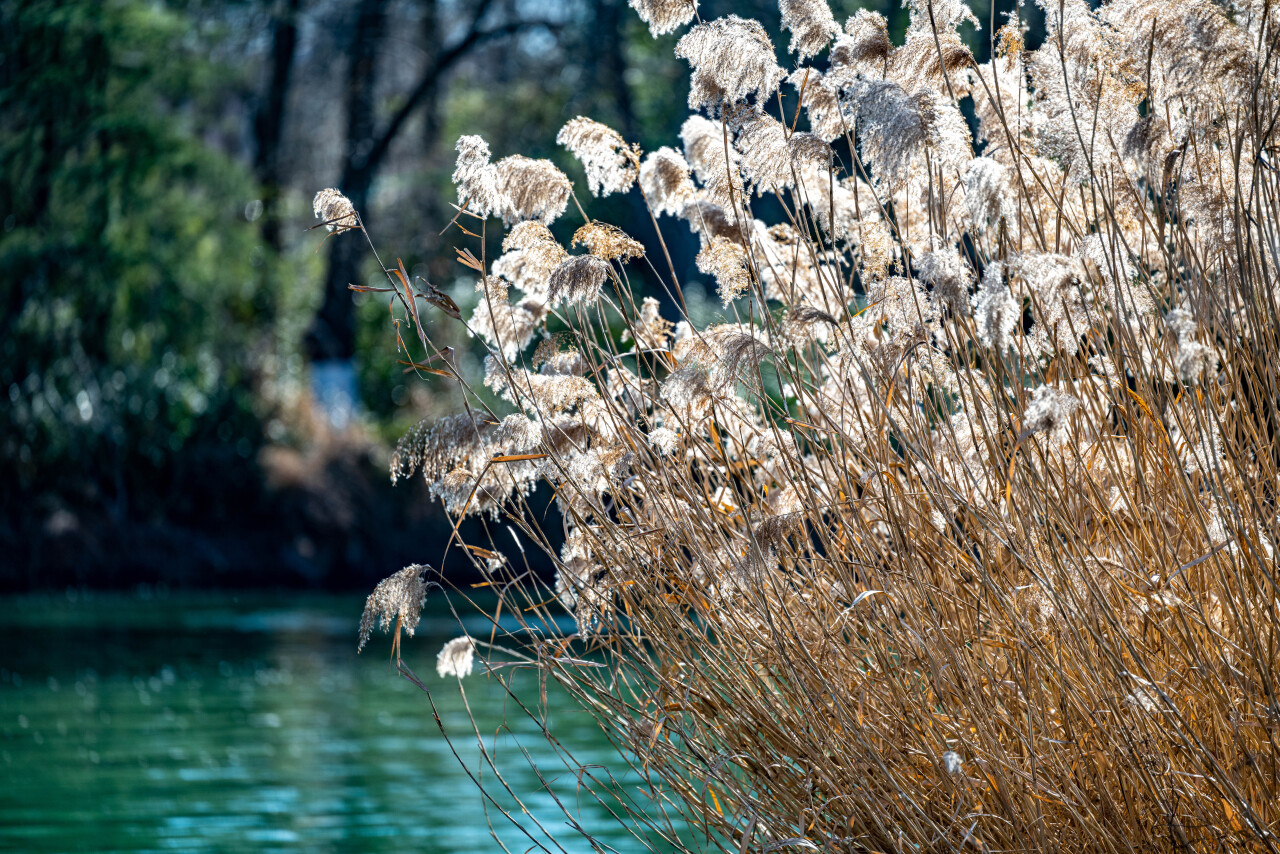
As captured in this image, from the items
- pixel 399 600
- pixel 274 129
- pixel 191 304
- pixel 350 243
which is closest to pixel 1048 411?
pixel 399 600

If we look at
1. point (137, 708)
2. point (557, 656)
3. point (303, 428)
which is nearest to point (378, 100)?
point (303, 428)

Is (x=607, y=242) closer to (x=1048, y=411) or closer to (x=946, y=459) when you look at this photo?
(x=946, y=459)

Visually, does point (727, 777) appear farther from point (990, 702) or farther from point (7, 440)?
point (7, 440)

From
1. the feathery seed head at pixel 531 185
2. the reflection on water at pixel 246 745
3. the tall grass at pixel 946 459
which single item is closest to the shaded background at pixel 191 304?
the reflection on water at pixel 246 745

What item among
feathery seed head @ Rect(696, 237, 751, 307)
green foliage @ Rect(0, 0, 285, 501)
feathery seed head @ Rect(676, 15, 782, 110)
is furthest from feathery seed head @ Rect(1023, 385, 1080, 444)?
green foliage @ Rect(0, 0, 285, 501)

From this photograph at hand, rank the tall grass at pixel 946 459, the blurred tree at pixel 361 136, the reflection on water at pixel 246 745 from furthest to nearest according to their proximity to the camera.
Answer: the blurred tree at pixel 361 136 < the reflection on water at pixel 246 745 < the tall grass at pixel 946 459

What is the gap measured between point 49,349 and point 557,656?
510 inches

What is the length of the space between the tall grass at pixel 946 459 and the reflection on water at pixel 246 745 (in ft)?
1.77

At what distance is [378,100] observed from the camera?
65.3 feet

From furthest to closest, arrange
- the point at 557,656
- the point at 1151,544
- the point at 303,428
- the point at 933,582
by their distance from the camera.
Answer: the point at 303,428 → the point at 557,656 → the point at 933,582 → the point at 1151,544

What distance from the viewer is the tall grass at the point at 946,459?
7.41ft

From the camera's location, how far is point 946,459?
273cm

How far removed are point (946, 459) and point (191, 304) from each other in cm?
1363

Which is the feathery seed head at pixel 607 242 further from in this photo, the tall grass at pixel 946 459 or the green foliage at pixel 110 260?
the green foliage at pixel 110 260
